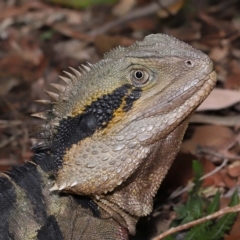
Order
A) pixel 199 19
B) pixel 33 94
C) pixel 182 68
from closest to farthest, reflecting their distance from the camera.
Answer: pixel 182 68
pixel 33 94
pixel 199 19

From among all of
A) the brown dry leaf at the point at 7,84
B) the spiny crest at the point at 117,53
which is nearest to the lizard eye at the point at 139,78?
the spiny crest at the point at 117,53

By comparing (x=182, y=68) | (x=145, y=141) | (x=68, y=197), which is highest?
(x=182, y=68)

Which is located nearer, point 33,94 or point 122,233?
point 122,233


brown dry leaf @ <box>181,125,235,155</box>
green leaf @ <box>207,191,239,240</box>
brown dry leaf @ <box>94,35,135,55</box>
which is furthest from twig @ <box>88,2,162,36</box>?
green leaf @ <box>207,191,239,240</box>

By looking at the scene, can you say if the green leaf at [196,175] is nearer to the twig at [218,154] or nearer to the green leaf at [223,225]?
the green leaf at [223,225]

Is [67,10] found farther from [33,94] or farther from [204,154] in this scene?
[204,154]

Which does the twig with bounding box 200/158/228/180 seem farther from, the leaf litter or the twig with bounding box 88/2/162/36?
the twig with bounding box 88/2/162/36

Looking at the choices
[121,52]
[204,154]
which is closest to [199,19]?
[204,154]
